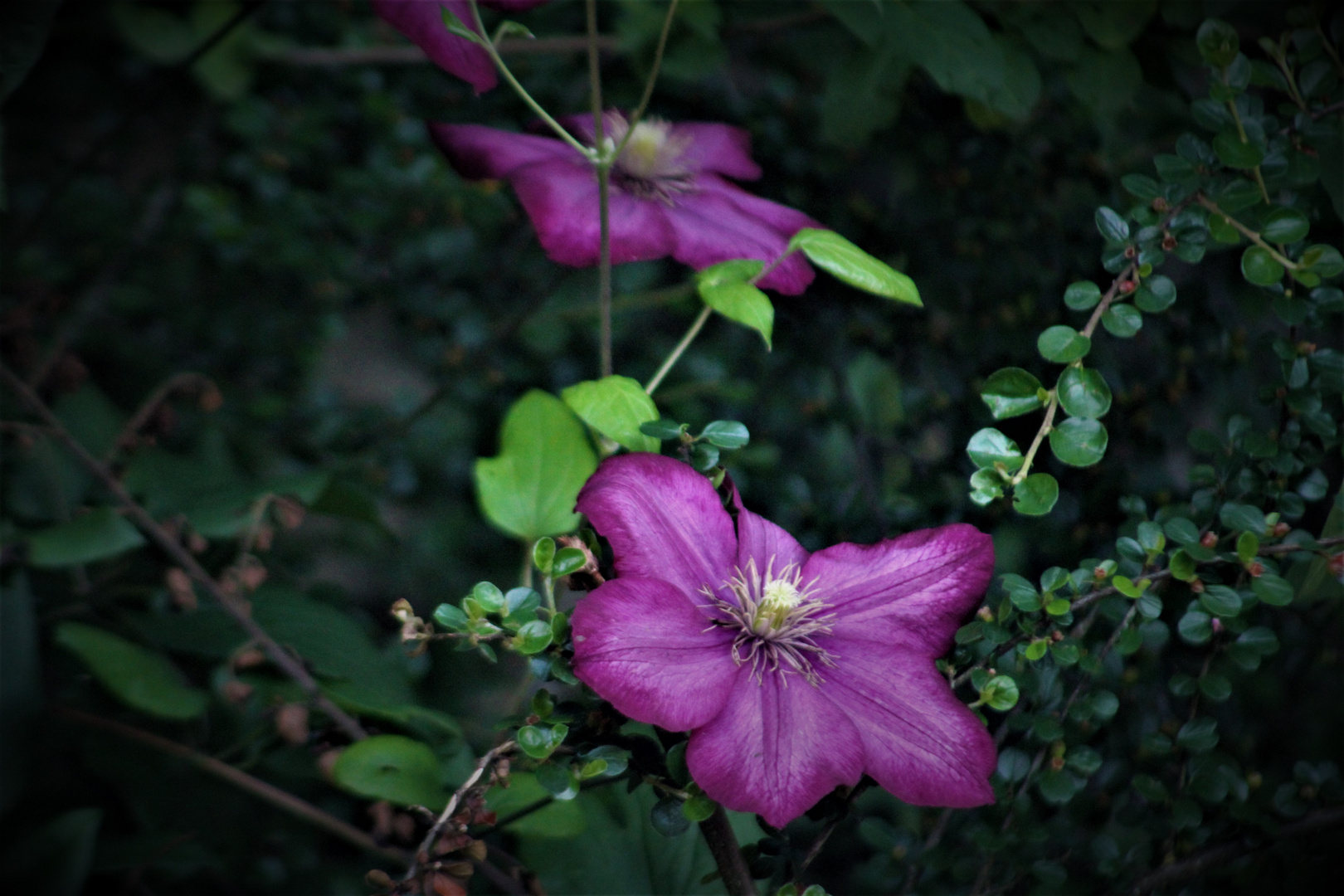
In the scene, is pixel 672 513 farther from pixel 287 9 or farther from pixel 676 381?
pixel 287 9

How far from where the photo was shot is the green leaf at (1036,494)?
1.35ft

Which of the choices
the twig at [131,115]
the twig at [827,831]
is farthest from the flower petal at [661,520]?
the twig at [131,115]

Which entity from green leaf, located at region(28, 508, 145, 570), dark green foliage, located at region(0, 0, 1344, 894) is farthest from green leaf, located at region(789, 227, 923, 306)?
green leaf, located at region(28, 508, 145, 570)

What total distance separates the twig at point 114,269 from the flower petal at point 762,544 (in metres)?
0.53

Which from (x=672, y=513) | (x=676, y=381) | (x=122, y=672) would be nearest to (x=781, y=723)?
(x=672, y=513)

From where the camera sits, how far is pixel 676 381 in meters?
0.87

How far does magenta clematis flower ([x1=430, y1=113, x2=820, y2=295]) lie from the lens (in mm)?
526

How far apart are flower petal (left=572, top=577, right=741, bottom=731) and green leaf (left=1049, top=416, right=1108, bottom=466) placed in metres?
0.17

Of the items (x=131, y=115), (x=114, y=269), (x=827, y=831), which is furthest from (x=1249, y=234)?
(x=114, y=269)

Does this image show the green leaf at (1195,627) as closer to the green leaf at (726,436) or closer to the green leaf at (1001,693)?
the green leaf at (1001,693)

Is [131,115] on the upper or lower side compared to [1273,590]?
upper

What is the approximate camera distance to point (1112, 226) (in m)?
0.47

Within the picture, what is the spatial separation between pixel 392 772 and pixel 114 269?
0.74 metres

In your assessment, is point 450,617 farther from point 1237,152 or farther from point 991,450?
point 1237,152
